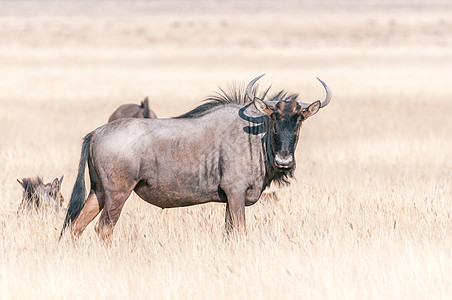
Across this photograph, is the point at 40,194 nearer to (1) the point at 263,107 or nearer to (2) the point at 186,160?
→ (2) the point at 186,160

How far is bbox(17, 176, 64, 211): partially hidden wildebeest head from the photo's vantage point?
8617 millimetres

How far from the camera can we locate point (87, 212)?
706 cm

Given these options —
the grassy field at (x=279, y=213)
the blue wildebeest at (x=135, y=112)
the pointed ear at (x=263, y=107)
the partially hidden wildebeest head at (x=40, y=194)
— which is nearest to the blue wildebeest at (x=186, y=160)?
the pointed ear at (x=263, y=107)

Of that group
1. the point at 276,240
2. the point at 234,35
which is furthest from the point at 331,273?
the point at 234,35

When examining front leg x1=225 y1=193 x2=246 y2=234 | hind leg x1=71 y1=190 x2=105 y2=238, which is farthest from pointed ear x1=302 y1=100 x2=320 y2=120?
hind leg x1=71 y1=190 x2=105 y2=238

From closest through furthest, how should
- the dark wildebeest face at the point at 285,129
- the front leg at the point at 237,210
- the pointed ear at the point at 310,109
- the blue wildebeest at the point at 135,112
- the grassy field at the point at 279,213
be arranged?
the grassy field at the point at 279,213, the dark wildebeest face at the point at 285,129, the pointed ear at the point at 310,109, the front leg at the point at 237,210, the blue wildebeest at the point at 135,112

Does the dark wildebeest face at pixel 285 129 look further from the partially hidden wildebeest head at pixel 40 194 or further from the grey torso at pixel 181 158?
the partially hidden wildebeest head at pixel 40 194

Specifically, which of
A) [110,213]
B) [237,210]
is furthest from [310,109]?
[110,213]

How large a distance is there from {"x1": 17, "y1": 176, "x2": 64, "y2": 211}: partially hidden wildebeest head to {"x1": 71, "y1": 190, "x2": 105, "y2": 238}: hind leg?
61.5 inches

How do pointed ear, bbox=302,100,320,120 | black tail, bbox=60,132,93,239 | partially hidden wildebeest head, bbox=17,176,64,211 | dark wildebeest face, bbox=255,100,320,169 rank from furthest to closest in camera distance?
partially hidden wildebeest head, bbox=17,176,64,211
black tail, bbox=60,132,93,239
pointed ear, bbox=302,100,320,120
dark wildebeest face, bbox=255,100,320,169

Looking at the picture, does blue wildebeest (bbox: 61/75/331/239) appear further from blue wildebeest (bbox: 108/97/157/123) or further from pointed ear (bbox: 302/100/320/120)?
blue wildebeest (bbox: 108/97/157/123)

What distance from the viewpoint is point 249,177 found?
7133 millimetres

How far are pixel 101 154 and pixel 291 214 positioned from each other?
2385mm

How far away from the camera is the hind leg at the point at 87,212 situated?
705 centimetres
